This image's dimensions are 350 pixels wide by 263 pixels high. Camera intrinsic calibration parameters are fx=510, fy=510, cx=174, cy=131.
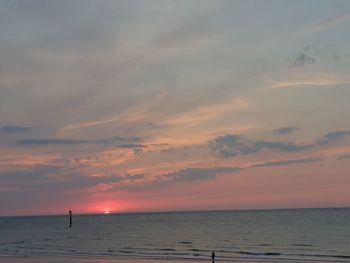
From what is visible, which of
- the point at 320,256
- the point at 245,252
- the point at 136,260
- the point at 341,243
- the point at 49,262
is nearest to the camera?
the point at 49,262

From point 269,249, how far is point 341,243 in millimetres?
12370

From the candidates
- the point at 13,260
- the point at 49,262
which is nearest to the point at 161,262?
the point at 49,262

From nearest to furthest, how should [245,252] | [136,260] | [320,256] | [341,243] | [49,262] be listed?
[49,262] < [136,260] < [320,256] < [245,252] < [341,243]

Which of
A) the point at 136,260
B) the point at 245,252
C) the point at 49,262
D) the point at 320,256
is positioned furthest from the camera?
the point at 245,252

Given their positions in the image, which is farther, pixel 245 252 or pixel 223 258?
pixel 245 252

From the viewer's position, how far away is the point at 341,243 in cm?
6669

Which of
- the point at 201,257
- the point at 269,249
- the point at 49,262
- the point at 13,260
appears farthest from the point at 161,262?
the point at 269,249

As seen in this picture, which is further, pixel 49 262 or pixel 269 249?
pixel 269 249

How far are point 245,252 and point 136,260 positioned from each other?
1481 centimetres

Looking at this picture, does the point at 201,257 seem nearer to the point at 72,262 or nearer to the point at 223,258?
the point at 223,258

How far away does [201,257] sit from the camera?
50500 millimetres

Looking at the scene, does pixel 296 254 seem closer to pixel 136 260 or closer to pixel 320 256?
pixel 320 256

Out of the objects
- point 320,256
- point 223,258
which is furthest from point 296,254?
point 223,258

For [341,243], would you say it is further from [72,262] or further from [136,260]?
[72,262]
